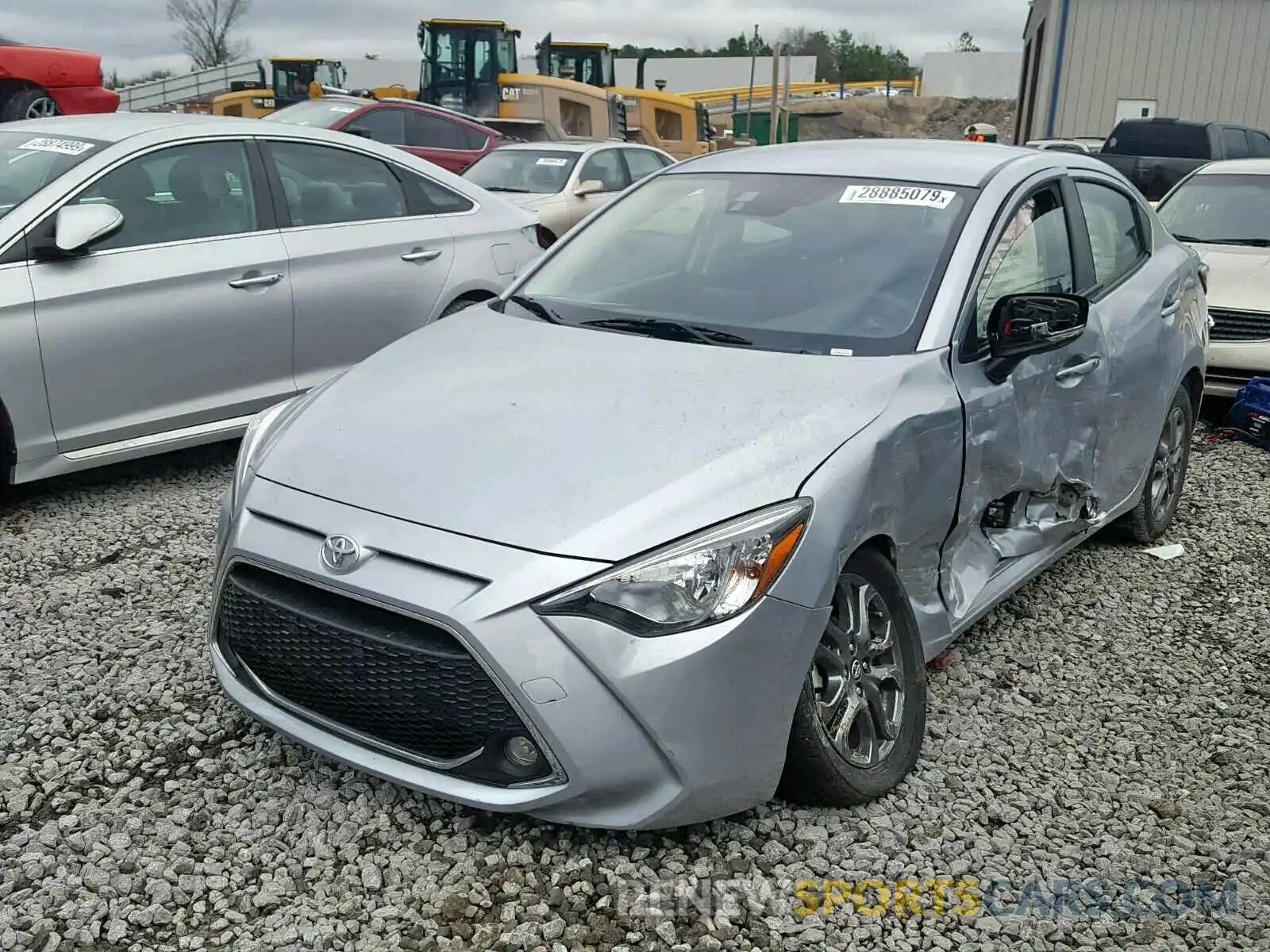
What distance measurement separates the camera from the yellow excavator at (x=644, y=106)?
22.1m

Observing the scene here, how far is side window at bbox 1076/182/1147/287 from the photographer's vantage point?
14.6 feet

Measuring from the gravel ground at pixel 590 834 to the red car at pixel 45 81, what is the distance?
996cm

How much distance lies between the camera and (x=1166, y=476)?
17.0ft

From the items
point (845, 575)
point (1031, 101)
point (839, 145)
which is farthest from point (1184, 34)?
point (845, 575)

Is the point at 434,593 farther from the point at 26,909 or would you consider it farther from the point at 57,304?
the point at 57,304

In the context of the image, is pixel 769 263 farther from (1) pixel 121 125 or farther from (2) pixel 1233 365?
(2) pixel 1233 365

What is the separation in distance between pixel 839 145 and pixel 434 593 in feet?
8.66

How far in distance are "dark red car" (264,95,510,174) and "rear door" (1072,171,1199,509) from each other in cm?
A: 1097

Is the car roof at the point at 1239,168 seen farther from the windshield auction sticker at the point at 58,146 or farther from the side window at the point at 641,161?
the windshield auction sticker at the point at 58,146

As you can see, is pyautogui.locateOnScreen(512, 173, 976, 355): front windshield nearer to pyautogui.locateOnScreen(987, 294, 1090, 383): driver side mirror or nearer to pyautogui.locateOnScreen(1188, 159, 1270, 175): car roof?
pyautogui.locateOnScreen(987, 294, 1090, 383): driver side mirror

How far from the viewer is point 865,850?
2.90 meters

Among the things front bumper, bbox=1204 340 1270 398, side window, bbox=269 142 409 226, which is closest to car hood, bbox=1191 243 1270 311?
front bumper, bbox=1204 340 1270 398

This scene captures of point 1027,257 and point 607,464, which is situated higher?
point 1027,257

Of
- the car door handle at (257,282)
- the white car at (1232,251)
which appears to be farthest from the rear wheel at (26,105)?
the white car at (1232,251)
